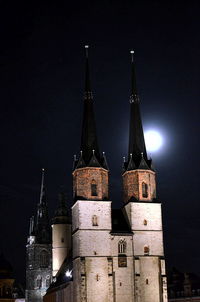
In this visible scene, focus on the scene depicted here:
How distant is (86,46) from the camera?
66.1 metres

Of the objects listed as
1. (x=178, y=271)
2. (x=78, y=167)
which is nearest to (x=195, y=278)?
(x=178, y=271)

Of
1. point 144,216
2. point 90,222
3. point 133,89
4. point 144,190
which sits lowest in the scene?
point 90,222

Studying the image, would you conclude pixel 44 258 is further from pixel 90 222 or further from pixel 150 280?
pixel 150 280

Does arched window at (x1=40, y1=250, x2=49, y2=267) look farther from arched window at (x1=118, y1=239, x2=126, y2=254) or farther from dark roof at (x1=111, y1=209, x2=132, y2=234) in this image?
arched window at (x1=118, y1=239, x2=126, y2=254)

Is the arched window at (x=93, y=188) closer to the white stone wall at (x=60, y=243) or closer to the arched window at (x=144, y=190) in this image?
the arched window at (x=144, y=190)

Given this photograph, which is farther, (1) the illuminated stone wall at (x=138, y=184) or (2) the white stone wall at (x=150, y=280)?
(1) the illuminated stone wall at (x=138, y=184)

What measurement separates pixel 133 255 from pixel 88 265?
5.26 meters

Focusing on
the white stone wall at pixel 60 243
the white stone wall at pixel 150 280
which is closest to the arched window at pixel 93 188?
the white stone wall at pixel 150 280

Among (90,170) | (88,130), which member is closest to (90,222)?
(90,170)

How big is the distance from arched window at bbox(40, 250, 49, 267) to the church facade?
3286 cm

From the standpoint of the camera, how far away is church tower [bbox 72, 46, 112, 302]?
54.2 m

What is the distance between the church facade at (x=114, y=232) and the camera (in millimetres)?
54812

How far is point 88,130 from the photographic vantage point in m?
60.8

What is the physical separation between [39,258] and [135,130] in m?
42.4
